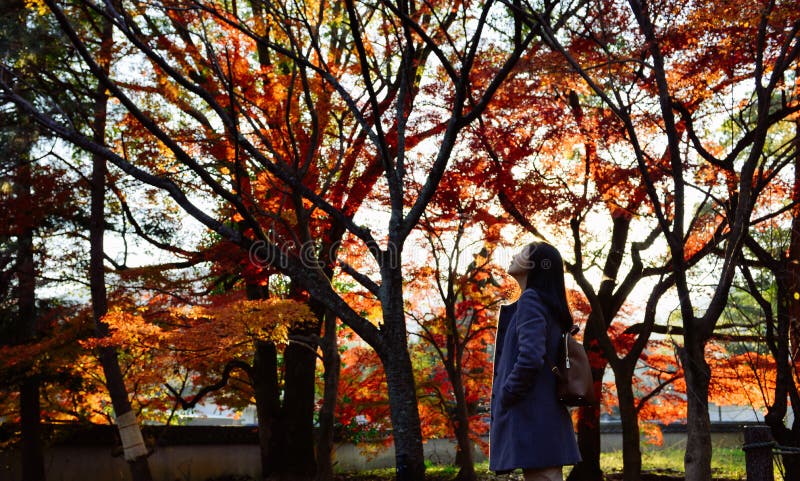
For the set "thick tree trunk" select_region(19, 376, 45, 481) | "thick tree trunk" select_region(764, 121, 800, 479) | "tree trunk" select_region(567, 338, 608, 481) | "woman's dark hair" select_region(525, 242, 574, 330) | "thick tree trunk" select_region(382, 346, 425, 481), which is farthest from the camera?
"tree trunk" select_region(567, 338, 608, 481)

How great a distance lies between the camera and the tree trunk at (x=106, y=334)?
895 cm

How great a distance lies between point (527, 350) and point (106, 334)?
723 cm

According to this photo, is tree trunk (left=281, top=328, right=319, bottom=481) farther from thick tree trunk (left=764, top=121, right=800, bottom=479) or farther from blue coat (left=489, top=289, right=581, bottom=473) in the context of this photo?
blue coat (left=489, top=289, right=581, bottom=473)

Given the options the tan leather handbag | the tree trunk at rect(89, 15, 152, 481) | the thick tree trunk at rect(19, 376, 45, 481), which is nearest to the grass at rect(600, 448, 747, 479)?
the tree trunk at rect(89, 15, 152, 481)

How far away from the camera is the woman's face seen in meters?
3.58

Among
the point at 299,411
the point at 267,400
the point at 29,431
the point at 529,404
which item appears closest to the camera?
the point at 529,404

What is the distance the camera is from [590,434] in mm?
10945

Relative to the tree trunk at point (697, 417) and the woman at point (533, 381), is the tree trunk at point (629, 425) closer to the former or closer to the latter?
the tree trunk at point (697, 417)

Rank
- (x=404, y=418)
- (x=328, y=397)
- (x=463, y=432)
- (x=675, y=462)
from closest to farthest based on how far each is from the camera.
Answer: (x=404, y=418) → (x=328, y=397) → (x=463, y=432) → (x=675, y=462)

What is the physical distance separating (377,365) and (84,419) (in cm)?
489

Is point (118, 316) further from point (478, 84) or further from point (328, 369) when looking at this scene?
point (478, 84)

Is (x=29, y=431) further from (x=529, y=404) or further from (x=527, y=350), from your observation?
(x=527, y=350)

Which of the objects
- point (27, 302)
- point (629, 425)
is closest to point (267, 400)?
point (27, 302)

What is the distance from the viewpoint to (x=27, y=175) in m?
10.5
